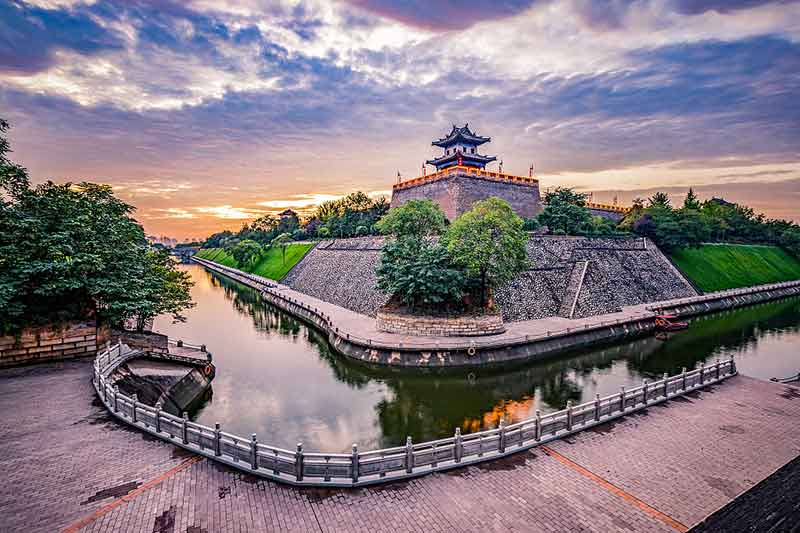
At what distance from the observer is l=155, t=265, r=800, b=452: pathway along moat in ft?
52.1

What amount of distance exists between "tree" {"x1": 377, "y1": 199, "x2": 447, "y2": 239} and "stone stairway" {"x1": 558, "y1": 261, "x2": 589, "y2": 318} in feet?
39.8

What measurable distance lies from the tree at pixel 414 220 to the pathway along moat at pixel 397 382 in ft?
31.7

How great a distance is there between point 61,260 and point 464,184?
112ft

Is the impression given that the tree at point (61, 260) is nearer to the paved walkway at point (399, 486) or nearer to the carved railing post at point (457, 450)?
the paved walkway at point (399, 486)

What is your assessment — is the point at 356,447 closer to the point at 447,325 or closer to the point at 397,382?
the point at 397,382

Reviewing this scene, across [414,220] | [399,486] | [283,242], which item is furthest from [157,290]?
[283,242]

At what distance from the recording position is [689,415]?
44.7ft

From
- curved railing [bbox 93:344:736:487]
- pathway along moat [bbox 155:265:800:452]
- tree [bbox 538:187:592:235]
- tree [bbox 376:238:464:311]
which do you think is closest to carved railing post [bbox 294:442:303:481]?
curved railing [bbox 93:344:736:487]

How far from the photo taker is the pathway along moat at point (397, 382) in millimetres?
15883

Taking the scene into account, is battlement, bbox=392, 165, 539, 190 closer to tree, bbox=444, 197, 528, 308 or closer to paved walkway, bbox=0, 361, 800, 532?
tree, bbox=444, 197, 528, 308

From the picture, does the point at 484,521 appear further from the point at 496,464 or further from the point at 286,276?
the point at 286,276

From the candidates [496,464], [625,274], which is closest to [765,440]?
[496,464]

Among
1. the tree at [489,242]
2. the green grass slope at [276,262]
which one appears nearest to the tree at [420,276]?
the tree at [489,242]

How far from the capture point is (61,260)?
17.3 metres
